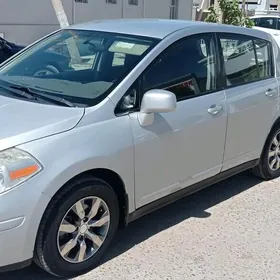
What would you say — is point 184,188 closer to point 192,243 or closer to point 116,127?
point 192,243

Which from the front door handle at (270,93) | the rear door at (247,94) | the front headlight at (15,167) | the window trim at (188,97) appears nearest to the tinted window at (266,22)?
the rear door at (247,94)

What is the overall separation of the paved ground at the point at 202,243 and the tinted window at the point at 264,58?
1.29 meters

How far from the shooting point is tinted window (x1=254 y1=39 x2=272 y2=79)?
4.95 metres

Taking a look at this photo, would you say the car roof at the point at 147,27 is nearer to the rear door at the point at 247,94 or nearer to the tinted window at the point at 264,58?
the rear door at the point at 247,94

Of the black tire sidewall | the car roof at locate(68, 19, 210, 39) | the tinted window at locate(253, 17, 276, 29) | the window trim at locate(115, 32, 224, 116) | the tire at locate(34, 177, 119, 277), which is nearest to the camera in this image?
the tire at locate(34, 177, 119, 277)

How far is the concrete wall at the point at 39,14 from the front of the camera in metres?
14.3

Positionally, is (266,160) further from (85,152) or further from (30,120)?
(30,120)

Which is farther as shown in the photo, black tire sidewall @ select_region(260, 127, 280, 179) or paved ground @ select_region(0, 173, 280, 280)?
black tire sidewall @ select_region(260, 127, 280, 179)

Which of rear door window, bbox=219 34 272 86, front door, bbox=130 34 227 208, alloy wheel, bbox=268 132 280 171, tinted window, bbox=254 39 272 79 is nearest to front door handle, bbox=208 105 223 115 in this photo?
front door, bbox=130 34 227 208

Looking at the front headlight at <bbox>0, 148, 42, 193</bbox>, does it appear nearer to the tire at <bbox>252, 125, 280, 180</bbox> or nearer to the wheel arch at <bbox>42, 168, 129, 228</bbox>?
the wheel arch at <bbox>42, 168, 129, 228</bbox>

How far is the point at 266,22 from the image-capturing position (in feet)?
54.2

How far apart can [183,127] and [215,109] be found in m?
0.48

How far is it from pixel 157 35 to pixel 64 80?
2.78ft

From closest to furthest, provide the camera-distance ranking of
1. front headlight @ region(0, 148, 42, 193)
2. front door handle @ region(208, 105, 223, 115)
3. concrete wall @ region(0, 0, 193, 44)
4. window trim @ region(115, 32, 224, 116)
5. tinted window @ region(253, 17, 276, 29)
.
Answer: front headlight @ region(0, 148, 42, 193) → window trim @ region(115, 32, 224, 116) → front door handle @ region(208, 105, 223, 115) → concrete wall @ region(0, 0, 193, 44) → tinted window @ region(253, 17, 276, 29)
